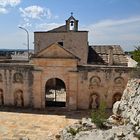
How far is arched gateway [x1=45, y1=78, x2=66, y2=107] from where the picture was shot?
2501cm

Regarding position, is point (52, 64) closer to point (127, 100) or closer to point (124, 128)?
point (127, 100)

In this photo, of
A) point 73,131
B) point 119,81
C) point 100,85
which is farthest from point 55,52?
point 73,131

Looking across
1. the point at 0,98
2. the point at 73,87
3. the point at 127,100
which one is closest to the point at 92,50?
the point at 73,87

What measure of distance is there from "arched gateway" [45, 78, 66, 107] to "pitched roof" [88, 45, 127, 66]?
16.6ft

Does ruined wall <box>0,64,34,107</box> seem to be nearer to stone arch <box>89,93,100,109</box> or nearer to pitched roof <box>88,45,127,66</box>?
stone arch <box>89,93,100,109</box>

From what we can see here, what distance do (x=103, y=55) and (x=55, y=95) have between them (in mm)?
10738

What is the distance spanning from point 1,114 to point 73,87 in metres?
6.65

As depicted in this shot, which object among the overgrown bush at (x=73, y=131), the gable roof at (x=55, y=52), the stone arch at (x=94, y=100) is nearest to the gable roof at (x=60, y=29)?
the gable roof at (x=55, y=52)

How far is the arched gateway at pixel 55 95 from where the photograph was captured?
25006 millimetres

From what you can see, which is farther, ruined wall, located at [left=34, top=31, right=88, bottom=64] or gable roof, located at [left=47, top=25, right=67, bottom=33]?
gable roof, located at [left=47, top=25, right=67, bottom=33]

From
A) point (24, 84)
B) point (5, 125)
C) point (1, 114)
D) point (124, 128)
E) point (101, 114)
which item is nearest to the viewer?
point (124, 128)

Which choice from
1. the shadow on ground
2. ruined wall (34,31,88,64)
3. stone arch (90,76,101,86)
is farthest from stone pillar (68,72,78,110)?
ruined wall (34,31,88,64)

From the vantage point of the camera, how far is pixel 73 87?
76.8 ft

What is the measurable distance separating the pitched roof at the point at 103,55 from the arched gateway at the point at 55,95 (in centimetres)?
506
